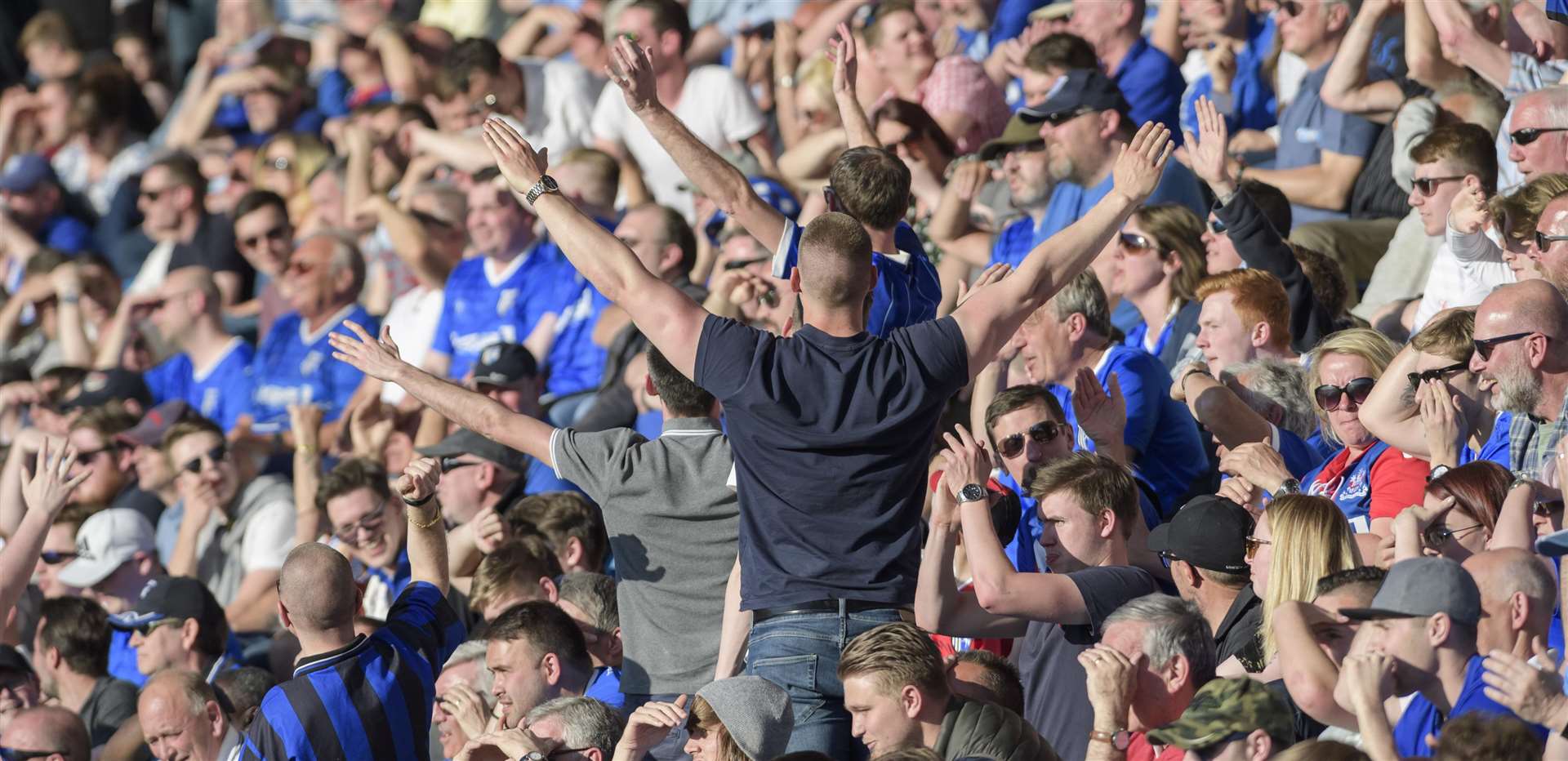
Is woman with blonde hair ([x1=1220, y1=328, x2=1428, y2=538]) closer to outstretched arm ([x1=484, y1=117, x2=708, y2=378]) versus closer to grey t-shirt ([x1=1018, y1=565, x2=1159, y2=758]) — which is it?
grey t-shirt ([x1=1018, y1=565, x2=1159, y2=758])

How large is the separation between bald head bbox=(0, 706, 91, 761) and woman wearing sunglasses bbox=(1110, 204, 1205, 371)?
404cm

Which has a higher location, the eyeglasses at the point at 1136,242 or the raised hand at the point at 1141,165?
the raised hand at the point at 1141,165

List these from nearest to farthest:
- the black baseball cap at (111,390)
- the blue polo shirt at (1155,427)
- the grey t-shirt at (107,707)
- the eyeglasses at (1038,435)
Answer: the eyeglasses at (1038,435) < the blue polo shirt at (1155,427) < the grey t-shirt at (107,707) < the black baseball cap at (111,390)

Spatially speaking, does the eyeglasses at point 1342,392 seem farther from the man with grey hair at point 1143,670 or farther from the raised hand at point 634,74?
the raised hand at point 634,74

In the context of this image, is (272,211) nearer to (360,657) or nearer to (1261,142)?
(1261,142)

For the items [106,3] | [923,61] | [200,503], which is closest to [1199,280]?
[923,61]

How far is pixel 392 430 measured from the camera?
1003 cm

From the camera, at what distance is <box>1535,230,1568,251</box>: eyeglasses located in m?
6.14

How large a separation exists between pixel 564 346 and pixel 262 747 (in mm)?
4395

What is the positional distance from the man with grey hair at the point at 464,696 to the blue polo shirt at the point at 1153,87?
4.54m

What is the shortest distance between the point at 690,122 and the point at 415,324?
1.74 m

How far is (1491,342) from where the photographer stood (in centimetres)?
574

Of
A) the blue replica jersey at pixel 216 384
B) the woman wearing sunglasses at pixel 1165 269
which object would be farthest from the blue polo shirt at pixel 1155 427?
the blue replica jersey at pixel 216 384

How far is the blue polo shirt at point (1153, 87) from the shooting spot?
32.9 feet
